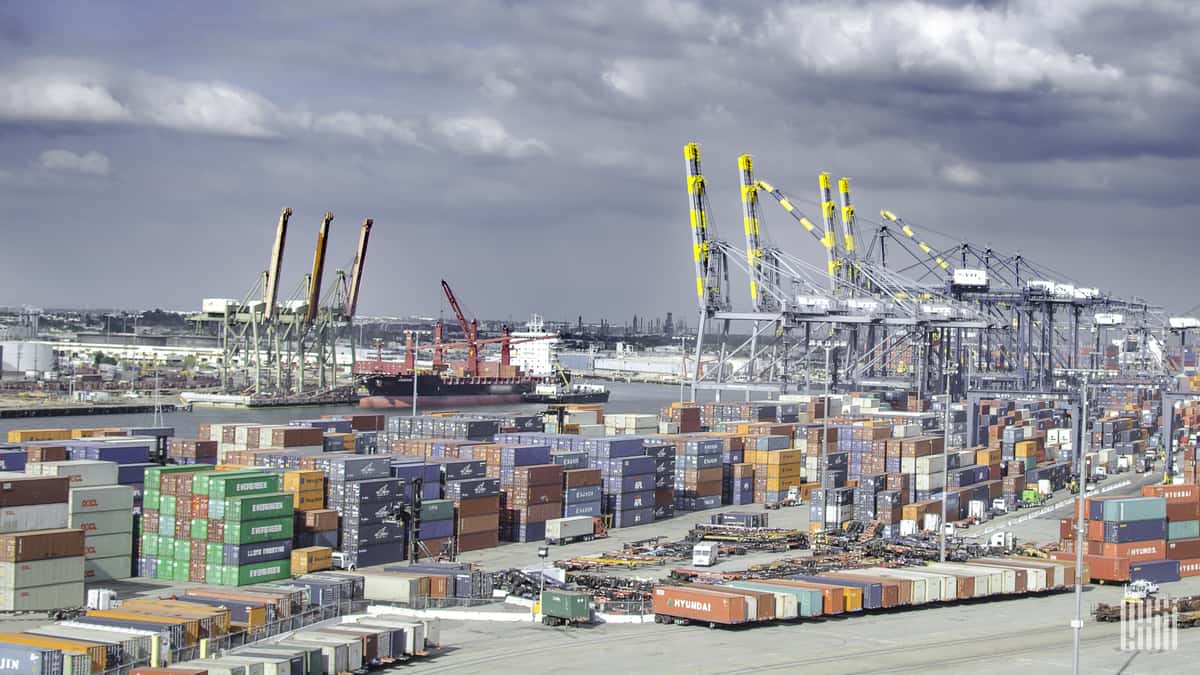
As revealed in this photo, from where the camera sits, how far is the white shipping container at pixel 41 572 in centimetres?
2845

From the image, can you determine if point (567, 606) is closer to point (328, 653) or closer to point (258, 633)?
point (258, 633)

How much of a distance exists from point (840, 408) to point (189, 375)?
8536cm

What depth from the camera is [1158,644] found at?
27828 mm

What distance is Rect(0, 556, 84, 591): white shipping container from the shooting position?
28453 mm

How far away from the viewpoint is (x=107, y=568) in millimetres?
32625

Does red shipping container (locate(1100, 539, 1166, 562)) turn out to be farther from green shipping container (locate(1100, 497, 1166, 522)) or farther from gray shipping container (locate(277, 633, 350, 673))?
gray shipping container (locate(277, 633, 350, 673))

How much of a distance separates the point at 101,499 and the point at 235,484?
10.3 ft

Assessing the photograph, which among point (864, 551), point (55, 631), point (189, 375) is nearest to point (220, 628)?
point (55, 631)

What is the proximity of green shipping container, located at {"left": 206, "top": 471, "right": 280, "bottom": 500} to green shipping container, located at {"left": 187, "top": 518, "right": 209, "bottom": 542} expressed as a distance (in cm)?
66

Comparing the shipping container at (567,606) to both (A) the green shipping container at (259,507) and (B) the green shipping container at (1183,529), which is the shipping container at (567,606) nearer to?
(A) the green shipping container at (259,507)

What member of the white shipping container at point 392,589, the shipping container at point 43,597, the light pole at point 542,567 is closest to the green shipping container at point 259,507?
the shipping container at point 43,597

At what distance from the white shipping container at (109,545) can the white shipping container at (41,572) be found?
2.23 meters

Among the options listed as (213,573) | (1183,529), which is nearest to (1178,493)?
(1183,529)

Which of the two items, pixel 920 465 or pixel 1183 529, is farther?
pixel 920 465
